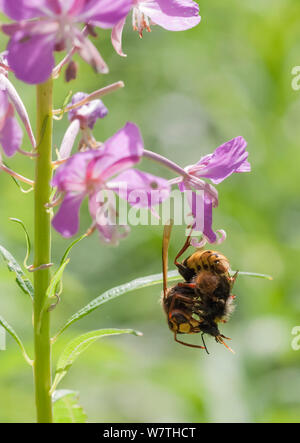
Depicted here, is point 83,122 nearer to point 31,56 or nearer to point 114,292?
point 31,56

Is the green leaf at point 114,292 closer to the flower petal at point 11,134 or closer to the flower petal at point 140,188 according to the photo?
the flower petal at point 140,188

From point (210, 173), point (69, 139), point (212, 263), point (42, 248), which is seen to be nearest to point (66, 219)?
point (42, 248)

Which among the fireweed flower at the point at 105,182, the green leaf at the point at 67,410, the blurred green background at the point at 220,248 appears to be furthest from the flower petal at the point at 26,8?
the blurred green background at the point at 220,248

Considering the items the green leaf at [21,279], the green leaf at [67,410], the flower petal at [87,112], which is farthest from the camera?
the green leaf at [67,410]

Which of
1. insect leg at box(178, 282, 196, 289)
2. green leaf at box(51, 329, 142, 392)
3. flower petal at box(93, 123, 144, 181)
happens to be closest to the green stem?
green leaf at box(51, 329, 142, 392)

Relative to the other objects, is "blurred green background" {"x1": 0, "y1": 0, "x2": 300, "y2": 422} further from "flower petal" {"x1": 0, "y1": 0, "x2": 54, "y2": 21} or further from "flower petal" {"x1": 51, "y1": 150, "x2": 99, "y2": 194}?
"flower petal" {"x1": 0, "y1": 0, "x2": 54, "y2": 21}
